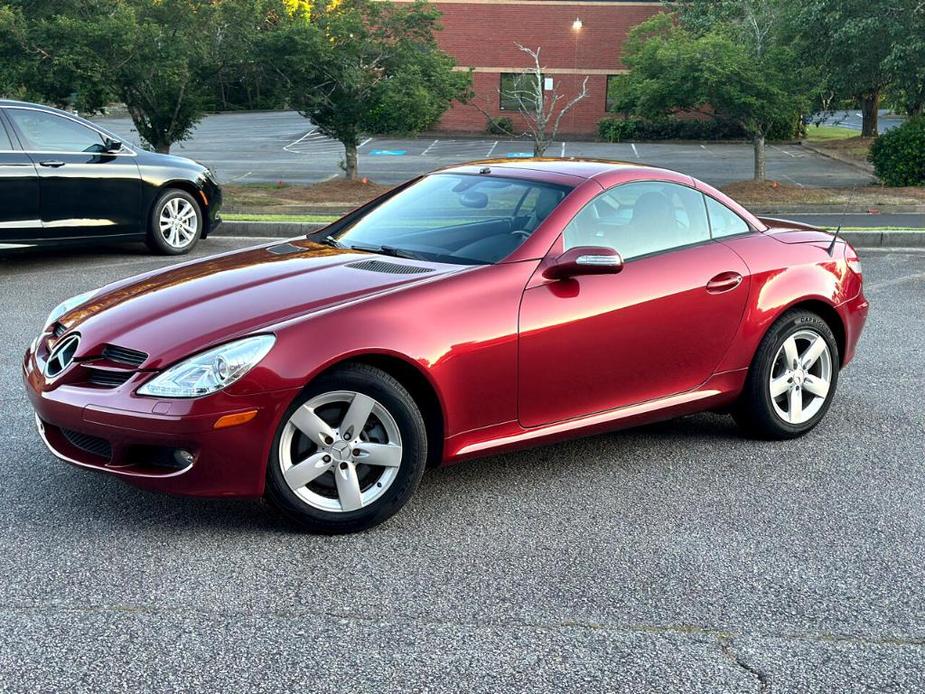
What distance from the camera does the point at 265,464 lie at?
4.22m

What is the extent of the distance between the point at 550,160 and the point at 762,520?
2.28 m

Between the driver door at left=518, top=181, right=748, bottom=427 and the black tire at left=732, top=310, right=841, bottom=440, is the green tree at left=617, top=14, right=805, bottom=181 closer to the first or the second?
the black tire at left=732, top=310, right=841, bottom=440

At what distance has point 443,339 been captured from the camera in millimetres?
4523

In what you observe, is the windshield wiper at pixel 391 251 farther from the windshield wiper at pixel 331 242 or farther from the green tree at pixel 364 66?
the green tree at pixel 364 66

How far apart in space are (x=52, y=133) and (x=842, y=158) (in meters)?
29.0

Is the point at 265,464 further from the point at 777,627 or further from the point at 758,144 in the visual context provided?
the point at 758,144

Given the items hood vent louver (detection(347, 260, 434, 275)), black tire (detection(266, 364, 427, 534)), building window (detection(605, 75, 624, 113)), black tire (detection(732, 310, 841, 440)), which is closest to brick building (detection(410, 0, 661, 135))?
building window (detection(605, 75, 624, 113))

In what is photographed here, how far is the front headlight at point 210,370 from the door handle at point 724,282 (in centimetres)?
226

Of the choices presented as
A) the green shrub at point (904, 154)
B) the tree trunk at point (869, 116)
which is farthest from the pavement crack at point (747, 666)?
the tree trunk at point (869, 116)

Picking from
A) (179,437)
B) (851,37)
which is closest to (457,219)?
(179,437)

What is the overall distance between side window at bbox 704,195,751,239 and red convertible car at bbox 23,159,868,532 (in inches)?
0.8

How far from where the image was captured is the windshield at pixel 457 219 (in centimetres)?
509

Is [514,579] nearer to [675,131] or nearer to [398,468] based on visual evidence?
[398,468]

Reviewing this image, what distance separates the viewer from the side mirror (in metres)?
4.83
